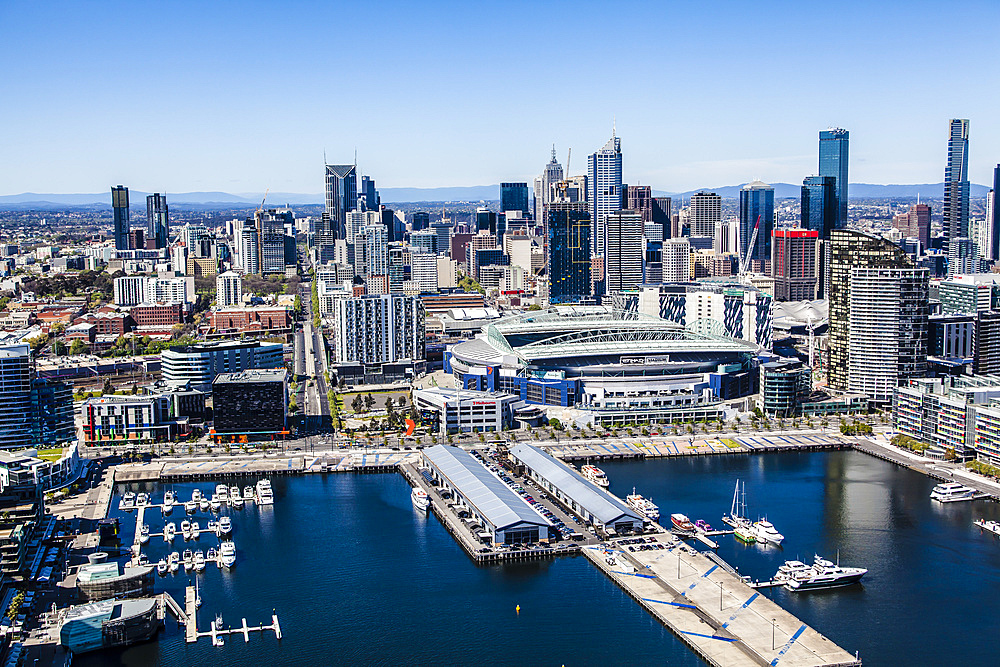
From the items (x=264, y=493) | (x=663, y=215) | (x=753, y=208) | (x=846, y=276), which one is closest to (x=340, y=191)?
(x=663, y=215)

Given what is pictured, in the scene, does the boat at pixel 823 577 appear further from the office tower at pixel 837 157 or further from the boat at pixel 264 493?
the office tower at pixel 837 157

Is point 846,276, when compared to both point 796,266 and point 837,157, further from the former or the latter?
point 837,157

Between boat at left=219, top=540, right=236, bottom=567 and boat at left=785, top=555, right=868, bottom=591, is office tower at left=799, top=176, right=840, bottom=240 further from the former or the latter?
boat at left=219, top=540, right=236, bottom=567

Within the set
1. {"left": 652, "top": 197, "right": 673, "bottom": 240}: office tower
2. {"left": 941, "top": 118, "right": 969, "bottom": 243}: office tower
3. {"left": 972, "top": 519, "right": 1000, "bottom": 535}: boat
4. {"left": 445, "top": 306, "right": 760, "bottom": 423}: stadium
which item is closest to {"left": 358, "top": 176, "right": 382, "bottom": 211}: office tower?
{"left": 652, "top": 197, "right": 673, "bottom": 240}: office tower

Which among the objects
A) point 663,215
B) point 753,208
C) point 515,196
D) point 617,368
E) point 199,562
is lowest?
point 199,562

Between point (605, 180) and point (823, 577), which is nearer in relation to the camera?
point (823, 577)

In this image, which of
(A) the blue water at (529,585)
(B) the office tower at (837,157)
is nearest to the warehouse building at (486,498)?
(A) the blue water at (529,585)
